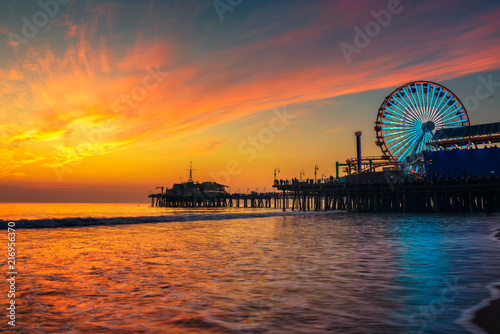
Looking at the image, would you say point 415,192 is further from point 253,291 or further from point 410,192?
point 253,291

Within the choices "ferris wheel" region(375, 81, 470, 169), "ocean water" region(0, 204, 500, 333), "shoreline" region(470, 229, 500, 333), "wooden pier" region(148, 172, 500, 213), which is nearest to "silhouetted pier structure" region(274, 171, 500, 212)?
"wooden pier" region(148, 172, 500, 213)

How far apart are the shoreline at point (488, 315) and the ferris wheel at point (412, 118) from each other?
7322 centimetres

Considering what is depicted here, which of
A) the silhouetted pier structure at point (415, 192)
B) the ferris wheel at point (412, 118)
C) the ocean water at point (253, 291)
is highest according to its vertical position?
the ferris wheel at point (412, 118)

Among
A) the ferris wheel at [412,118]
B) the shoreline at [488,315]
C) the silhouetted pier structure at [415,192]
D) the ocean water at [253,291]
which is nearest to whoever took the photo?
the shoreline at [488,315]

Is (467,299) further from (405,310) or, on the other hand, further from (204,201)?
(204,201)

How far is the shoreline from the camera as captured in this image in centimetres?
530

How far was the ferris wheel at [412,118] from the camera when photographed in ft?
247

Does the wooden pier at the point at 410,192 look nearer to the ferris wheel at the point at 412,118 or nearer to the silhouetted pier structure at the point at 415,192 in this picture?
the silhouetted pier structure at the point at 415,192

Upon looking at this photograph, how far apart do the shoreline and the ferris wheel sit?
240 ft

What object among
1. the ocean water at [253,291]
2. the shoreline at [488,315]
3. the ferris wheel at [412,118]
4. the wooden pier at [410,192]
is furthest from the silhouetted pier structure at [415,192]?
the shoreline at [488,315]

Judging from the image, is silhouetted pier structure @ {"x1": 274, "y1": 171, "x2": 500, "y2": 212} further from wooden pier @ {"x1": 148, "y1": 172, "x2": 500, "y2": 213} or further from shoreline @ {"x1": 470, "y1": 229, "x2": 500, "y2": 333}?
shoreline @ {"x1": 470, "y1": 229, "x2": 500, "y2": 333}

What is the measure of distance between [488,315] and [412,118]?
7722 centimetres

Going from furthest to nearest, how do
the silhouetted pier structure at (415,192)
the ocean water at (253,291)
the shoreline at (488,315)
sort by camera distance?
the silhouetted pier structure at (415,192) → the ocean water at (253,291) → the shoreline at (488,315)

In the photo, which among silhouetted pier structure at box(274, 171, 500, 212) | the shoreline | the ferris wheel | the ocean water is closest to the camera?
the shoreline
